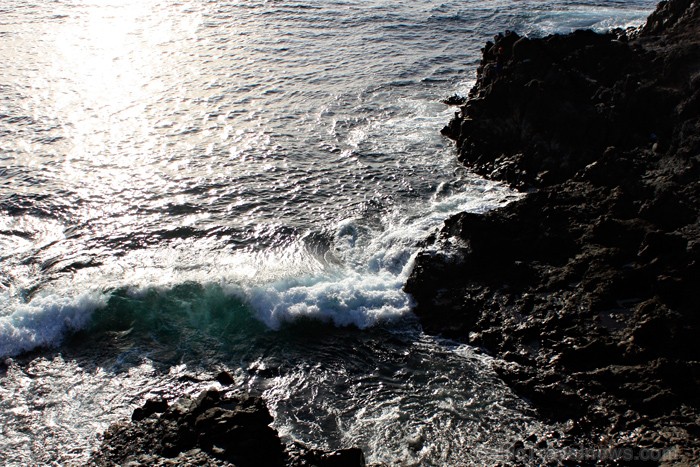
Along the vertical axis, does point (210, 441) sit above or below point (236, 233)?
below

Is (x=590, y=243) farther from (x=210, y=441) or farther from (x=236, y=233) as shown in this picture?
(x=236, y=233)

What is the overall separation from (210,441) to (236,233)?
27.8ft

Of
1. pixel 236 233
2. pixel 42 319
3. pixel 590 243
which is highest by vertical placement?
pixel 590 243

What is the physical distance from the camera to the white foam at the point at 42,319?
1379 centimetres

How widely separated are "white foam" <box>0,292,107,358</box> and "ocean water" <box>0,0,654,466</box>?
5 cm

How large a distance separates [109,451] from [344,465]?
3.84 metres

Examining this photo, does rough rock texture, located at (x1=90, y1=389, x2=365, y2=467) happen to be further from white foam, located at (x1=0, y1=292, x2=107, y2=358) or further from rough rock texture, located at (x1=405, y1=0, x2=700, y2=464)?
rough rock texture, located at (x1=405, y1=0, x2=700, y2=464)

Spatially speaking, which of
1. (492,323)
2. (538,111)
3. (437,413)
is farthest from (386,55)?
(437,413)

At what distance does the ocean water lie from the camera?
11.7 meters

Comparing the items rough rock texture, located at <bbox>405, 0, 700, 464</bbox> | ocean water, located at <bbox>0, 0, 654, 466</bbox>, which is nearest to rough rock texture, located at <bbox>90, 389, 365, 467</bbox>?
ocean water, located at <bbox>0, 0, 654, 466</bbox>

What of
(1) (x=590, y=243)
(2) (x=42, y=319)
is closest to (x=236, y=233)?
(2) (x=42, y=319)

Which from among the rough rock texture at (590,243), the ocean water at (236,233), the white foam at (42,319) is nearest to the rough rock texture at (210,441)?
the ocean water at (236,233)

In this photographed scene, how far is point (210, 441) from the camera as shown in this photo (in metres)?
9.81

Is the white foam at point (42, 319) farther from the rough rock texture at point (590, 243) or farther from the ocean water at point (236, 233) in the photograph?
the rough rock texture at point (590, 243)
